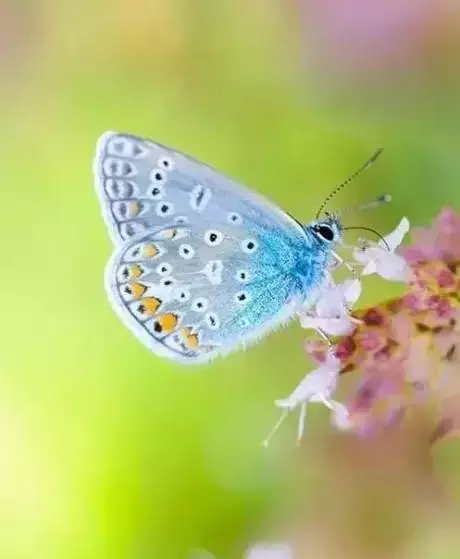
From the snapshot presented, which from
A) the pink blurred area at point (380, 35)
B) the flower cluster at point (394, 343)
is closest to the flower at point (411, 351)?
the flower cluster at point (394, 343)

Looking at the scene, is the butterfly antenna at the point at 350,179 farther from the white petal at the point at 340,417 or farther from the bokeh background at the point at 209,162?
the white petal at the point at 340,417

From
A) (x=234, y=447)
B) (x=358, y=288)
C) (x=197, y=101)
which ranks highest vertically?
(x=197, y=101)

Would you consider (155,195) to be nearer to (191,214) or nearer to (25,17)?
(191,214)

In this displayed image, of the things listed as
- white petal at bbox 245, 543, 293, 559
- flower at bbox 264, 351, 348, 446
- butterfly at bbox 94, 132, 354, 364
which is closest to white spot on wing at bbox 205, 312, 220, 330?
butterfly at bbox 94, 132, 354, 364

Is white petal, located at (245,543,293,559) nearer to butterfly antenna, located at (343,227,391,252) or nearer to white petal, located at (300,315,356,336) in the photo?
white petal, located at (300,315,356,336)

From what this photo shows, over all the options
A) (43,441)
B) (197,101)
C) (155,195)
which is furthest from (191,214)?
(43,441)

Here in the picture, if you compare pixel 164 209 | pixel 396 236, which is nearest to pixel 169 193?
pixel 164 209
